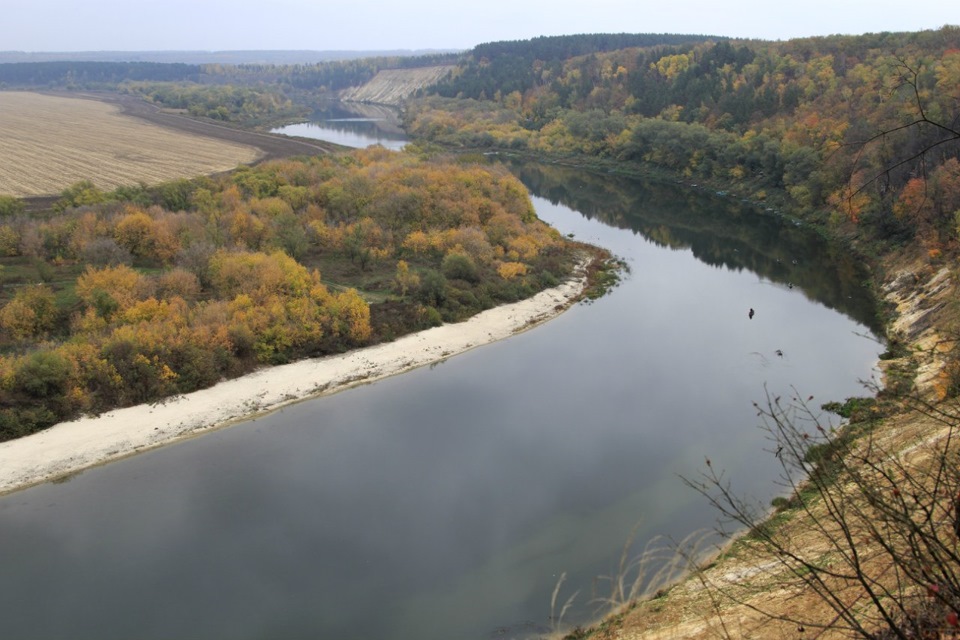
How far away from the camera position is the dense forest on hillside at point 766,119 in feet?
133

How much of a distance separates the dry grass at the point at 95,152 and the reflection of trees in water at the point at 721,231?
109ft

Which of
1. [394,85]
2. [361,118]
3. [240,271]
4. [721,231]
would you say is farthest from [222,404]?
[394,85]

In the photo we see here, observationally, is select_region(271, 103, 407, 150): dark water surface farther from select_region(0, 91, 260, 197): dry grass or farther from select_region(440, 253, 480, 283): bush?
select_region(440, 253, 480, 283): bush

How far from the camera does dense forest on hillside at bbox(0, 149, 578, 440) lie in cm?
2516

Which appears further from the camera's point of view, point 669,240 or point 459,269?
point 669,240

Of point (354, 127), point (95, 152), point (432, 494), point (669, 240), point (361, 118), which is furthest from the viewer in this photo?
point (361, 118)

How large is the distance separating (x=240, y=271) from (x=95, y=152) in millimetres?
46515

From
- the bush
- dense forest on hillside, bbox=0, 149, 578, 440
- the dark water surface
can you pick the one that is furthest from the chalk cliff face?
the bush

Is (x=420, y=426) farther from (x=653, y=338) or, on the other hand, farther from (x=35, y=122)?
(x=35, y=122)

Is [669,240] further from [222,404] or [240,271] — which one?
[222,404]

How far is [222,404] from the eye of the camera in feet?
82.5

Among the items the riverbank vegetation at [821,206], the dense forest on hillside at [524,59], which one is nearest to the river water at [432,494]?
the riverbank vegetation at [821,206]

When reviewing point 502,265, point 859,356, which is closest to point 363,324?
point 502,265

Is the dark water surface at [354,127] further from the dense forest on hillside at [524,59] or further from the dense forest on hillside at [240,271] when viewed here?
the dense forest on hillside at [240,271]
